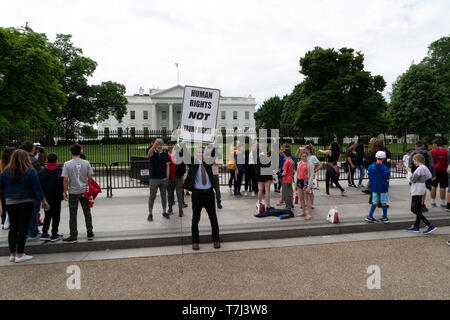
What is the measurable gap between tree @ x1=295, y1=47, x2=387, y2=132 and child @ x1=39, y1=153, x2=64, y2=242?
31.8 meters

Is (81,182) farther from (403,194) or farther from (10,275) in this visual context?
(403,194)

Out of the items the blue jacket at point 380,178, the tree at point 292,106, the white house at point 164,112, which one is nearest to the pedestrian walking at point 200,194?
the blue jacket at point 380,178

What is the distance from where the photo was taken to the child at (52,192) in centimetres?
594

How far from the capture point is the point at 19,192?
4977mm

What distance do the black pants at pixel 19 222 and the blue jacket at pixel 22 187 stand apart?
160mm

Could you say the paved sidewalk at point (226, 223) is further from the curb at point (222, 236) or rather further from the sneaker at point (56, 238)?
the sneaker at point (56, 238)

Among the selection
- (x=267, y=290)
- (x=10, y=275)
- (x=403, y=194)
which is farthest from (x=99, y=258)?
(x=403, y=194)

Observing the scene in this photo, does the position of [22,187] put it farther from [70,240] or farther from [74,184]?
[70,240]

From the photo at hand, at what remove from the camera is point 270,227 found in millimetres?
6691

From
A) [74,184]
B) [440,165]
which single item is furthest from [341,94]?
[74,184]

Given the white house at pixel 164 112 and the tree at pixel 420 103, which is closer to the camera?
the tree at pixel 420 103

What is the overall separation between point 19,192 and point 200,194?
10.1 ft

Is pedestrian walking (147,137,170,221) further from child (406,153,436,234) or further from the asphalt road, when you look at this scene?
child (406,153,436,234)

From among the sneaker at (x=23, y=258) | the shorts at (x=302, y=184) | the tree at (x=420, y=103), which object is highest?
the tree at (x=420, y=103)
